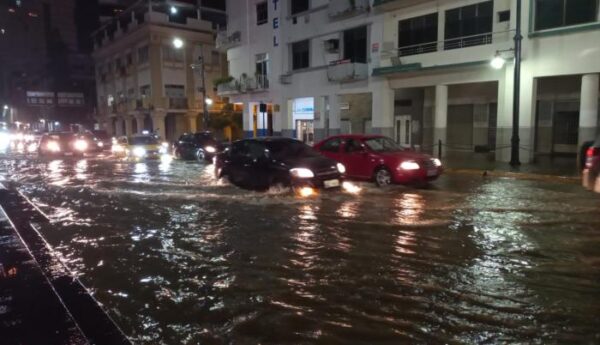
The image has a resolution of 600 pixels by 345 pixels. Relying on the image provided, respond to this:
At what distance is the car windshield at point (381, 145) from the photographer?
14151 millimetres

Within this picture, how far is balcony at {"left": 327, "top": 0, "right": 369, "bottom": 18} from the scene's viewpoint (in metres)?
26.0

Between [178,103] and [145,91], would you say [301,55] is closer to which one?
[178,103]

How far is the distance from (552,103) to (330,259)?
22044mm

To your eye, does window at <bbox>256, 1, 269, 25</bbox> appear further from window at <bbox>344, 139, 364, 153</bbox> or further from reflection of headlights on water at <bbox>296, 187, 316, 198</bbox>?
reflection of headlights on water at <bbox>296, 187, 316, 198</bbox>

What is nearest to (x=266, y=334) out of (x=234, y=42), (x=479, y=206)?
(x=479, y=206)

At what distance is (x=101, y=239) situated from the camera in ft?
26.6

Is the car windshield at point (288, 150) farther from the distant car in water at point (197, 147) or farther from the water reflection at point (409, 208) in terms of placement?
the distant car in water at point (197, 147)

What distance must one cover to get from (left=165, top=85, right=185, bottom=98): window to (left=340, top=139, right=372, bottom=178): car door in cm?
3795

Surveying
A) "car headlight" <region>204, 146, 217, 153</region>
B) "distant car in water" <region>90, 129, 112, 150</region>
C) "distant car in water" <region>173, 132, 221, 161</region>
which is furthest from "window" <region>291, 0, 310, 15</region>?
"distant car in water" <region>90, 129, 112, 150</region>

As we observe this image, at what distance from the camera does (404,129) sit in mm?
30062

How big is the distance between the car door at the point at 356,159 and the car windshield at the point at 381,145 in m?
0.26

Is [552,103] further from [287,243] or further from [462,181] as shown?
[287,243]

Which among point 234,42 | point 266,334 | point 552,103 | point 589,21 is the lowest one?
point 266,334

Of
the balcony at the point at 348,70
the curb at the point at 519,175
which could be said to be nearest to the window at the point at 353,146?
the curb at the point at 519,175
